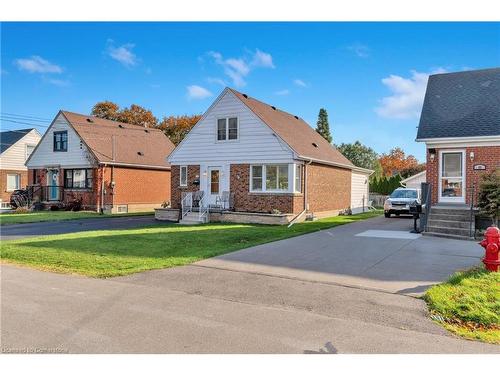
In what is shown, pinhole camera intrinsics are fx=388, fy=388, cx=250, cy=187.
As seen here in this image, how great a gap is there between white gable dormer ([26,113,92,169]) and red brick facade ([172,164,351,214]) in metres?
8.96

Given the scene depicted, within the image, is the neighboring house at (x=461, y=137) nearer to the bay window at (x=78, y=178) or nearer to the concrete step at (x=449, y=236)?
the concrete step at (x=449, y=236)

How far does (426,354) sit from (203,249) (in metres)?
7.60

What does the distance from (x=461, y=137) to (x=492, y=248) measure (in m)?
9.30

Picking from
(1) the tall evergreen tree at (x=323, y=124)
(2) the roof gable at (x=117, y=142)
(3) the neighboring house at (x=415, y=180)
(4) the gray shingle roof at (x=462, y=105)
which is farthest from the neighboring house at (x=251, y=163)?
(1) the tall evergreen tree at (x=323, y=124)

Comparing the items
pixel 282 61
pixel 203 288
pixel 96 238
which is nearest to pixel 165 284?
pixel 203 288

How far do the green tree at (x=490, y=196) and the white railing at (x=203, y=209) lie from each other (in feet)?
40.0

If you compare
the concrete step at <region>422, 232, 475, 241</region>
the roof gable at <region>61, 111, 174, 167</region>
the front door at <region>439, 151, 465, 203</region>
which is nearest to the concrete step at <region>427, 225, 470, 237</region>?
the concrete step at <region>422, 232, 475, 241</region>

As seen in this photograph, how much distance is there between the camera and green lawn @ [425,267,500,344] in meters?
5.23

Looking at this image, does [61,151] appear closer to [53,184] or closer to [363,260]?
[53,184]

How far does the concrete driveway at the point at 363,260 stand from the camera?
7.81 meters

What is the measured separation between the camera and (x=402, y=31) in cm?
824

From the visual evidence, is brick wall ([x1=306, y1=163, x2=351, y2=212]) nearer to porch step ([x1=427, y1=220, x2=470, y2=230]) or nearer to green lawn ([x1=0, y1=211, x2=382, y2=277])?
green lawn ([x1=0, y1=211, x2=382, y2=277])

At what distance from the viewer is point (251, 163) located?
20141 millimetres

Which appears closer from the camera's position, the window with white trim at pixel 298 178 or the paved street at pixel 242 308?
the paved street at pixel 242 308
